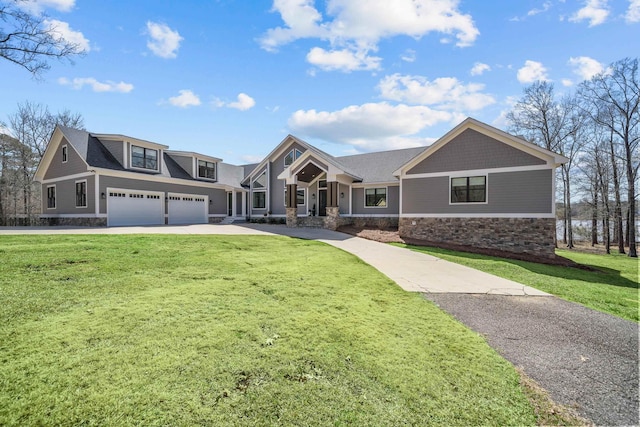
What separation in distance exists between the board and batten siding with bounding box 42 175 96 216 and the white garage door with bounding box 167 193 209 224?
4.73 meters

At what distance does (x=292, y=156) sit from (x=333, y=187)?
5539 millimetres

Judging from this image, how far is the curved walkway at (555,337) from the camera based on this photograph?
9.31ft

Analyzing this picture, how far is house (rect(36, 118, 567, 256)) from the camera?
529 inches

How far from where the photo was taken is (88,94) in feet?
46.9

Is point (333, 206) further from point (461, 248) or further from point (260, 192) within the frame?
point (260, 192)

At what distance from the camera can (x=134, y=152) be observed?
2053 cm

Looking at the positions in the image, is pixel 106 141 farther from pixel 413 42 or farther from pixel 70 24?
pixel 413 42

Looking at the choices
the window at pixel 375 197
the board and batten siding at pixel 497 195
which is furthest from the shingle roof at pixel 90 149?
the board and batten siding at pixel 497 195

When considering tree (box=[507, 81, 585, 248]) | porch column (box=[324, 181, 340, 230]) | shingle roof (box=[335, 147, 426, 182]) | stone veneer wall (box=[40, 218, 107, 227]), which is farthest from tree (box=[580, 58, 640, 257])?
stone veneer wall (box=[40, 218, 107, 227])

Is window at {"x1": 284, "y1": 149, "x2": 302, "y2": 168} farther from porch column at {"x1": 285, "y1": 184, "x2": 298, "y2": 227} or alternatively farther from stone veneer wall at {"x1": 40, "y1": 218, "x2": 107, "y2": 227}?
stone veneer wall at {"x1": 40, "y1": 218, "x2": 107, "y2": 227}

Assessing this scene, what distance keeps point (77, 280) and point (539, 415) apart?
21.4 ft

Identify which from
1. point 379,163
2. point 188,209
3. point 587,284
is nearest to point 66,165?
point 188,209

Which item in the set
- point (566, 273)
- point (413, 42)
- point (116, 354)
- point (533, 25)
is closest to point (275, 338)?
point (116, 354)

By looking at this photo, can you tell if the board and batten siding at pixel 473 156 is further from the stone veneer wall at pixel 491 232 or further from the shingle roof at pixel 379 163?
the shingle roof at pixel 379 163
